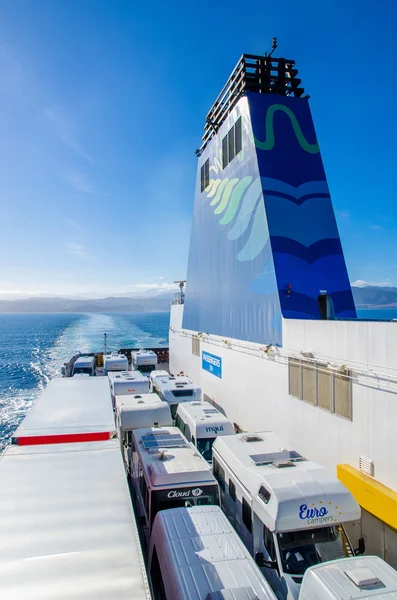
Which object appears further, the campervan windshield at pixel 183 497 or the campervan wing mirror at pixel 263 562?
the campervan windshield at pixel 183 497

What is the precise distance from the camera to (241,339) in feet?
54.0

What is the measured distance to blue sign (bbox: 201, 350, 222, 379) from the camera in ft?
61.9

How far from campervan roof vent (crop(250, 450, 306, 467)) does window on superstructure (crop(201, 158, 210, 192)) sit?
15.7m

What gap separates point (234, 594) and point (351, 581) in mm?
1633

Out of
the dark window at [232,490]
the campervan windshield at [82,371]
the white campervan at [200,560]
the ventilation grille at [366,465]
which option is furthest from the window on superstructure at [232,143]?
the campervan windshield at [82,371]

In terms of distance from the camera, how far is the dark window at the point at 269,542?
7297mm

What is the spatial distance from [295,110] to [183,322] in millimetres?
13677

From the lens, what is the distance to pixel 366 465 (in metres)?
8.92

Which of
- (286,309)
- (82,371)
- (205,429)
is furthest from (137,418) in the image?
(82,371)

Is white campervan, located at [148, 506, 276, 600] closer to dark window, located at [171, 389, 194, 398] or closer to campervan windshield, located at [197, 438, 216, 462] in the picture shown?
campervan windshield, located at [197, 438, 216, 462]

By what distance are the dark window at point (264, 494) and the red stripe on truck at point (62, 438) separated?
4.40 meters

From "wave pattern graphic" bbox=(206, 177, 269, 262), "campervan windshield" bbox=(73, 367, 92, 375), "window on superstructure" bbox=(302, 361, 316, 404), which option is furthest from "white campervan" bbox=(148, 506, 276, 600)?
"campervan windshield" bbox=(73, 367, 92, 375)

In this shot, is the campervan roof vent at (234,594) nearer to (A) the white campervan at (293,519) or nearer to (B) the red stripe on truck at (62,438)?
(A) the white campervan at (293,519)

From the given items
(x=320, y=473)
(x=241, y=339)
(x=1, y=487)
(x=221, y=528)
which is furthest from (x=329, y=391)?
(x=1, y=487)
